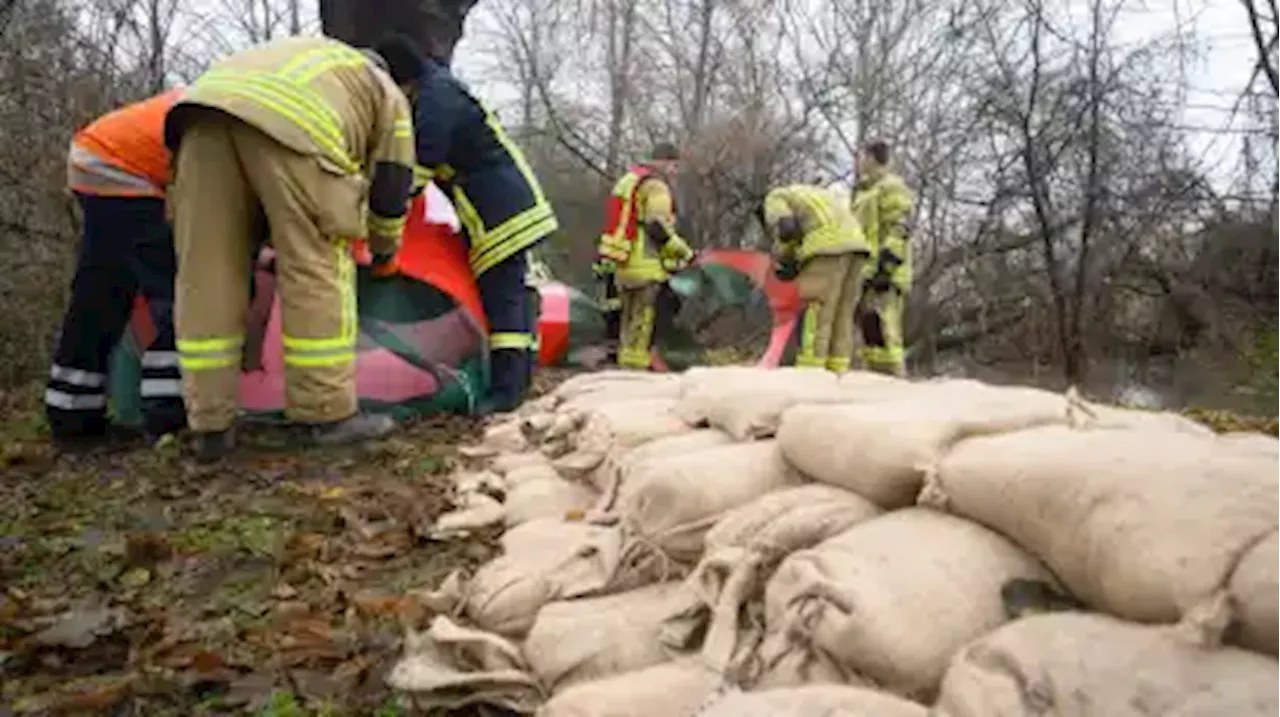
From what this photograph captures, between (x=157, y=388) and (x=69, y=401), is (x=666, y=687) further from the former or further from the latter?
(x=69, y=401)

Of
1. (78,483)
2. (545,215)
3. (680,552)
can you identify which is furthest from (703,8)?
(680,552)

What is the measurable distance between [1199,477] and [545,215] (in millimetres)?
2882

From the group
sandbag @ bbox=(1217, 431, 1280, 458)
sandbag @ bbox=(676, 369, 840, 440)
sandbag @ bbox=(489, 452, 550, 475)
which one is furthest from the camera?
sandbag @ bbox=(489, 452, 550, 475)

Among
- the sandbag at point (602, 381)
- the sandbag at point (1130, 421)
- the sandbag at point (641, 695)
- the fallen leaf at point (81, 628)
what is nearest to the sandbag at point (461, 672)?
the sandbag at point (641, 695)

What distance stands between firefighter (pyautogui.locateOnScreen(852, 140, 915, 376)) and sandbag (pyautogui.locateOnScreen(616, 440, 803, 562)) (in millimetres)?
4705

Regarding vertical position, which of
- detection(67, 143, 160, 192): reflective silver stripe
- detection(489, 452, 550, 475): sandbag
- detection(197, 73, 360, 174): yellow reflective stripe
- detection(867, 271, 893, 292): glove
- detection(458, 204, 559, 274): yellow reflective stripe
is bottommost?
detection(489, 452, 550, 475): sandbag

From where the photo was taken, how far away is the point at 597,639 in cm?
134

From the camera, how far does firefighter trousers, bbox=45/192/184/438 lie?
10.1 feet

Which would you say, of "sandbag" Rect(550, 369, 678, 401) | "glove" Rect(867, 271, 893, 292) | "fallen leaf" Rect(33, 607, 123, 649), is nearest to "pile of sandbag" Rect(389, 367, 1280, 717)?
"fallen leaf" Rect(33, 607, 123, 649)

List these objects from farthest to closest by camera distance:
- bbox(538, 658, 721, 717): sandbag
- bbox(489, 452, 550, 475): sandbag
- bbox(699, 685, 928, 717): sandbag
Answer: bbox(489, 452, 550, 475): sandbag < bbox(538, 658, 721, 717): sandbag < bbox(699, 685, 928, 717): sandbag

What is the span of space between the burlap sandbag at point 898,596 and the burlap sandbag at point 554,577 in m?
0.35

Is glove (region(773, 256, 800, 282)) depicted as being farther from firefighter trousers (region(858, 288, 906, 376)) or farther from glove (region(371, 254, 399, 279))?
glove (region(371, 254, 399, 279))

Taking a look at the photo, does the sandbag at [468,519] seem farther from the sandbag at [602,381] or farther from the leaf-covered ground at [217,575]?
the sandbag at [602,381]

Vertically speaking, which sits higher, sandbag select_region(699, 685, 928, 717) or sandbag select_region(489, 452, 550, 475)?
sandbag select_region(699, 685, 928, 717)
